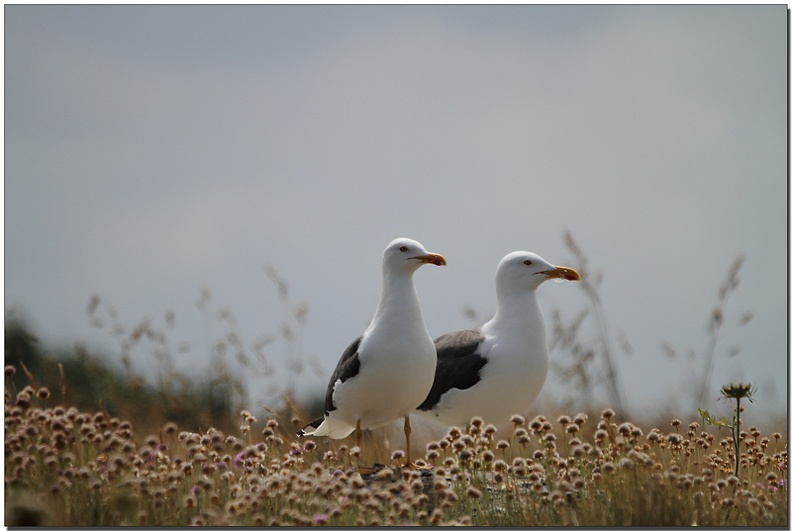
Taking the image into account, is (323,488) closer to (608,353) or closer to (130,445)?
(130,445)

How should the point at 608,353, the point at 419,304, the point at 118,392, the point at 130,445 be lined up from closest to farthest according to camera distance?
1. the point at 130,445
2. the point at 419,304
3. the point at 608,353
4. the point at 118,392

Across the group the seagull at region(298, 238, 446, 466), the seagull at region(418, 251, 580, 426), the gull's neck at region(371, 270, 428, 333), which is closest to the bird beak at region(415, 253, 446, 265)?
the seagull at region(298, 238, 446, 466)

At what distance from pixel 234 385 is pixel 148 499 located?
270cm

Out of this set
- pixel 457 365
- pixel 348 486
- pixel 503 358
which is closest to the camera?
pixel 348 486

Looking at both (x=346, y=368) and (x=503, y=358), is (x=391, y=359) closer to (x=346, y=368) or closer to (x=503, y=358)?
(x=346, y=368)

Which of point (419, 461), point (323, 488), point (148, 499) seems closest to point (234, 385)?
point (419, 461)

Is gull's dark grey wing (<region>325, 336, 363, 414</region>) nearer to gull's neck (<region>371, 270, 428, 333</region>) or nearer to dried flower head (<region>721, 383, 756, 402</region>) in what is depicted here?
gull's neck (<region>371, 270, 428, 333</region>)

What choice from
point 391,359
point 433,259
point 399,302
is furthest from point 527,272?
point 391,359

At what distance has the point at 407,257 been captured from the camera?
5684mm

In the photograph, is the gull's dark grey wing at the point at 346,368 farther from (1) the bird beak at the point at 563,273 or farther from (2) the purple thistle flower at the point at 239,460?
(1) the bird beak at the point at 563,273

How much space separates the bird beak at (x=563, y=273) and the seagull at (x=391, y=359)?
1030 millimetres

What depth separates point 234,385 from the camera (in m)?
7.54

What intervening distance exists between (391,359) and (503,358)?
1.02 meters

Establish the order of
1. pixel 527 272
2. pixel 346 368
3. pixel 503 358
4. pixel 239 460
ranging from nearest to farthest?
pixel 239 460, pixel 346 368, pixel 503 358, pixel 527 272
